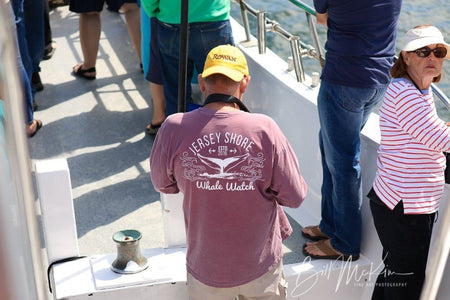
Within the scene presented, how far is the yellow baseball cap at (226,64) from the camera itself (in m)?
1.99

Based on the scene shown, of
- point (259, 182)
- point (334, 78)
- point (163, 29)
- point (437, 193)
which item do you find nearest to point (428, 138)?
point (437, 193)

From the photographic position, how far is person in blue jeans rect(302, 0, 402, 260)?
7.93 feet

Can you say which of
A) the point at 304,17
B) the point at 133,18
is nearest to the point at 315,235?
the point at 133,18

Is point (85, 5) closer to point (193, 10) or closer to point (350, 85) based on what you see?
point (193, 10)

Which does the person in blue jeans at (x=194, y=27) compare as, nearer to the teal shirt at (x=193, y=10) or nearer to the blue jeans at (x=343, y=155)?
the teal shirt at (x=193, y=10)

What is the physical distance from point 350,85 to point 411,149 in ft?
1.14

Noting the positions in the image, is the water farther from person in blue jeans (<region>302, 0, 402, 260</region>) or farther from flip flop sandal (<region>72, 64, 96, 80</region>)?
person in blue jeans (<region>302, 0, 402, 260</region>)

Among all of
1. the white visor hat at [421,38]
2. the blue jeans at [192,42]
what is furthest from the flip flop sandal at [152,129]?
the white visor hat at [421,38]

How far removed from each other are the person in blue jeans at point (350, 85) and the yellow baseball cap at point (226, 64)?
0.55 metres

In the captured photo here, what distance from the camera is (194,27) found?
3.26 m

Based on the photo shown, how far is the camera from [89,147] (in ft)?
12.3

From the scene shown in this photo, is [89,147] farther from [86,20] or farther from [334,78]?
[334,78]

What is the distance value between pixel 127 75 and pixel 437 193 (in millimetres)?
2827

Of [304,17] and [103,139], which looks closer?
[103,139]
